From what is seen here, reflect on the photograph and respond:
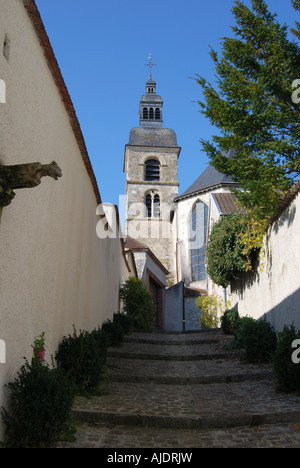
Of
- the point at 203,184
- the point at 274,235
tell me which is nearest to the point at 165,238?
the point at 203,184

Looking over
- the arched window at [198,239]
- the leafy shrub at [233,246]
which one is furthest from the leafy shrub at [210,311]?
the arched window at [198,239]

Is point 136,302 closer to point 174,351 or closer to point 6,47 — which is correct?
point 174,351

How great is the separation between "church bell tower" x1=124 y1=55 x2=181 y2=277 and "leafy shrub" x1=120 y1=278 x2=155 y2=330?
15.6 meters

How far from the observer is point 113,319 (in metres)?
11.9

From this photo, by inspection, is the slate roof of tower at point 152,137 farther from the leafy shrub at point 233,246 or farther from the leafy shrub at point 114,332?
the leafy shrub at point 114,332

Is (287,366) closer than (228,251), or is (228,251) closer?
(287,366)

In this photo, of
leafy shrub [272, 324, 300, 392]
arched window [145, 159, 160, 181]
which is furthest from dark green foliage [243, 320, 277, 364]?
arched window [145, 159, 160, 181]

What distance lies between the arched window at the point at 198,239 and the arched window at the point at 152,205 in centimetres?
718

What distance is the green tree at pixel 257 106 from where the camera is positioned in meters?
7.47

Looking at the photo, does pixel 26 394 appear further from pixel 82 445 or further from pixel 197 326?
pixel 197 326

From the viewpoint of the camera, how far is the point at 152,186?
34.1 m

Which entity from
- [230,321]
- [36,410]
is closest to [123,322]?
[230,321]

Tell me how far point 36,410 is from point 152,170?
32424mm
